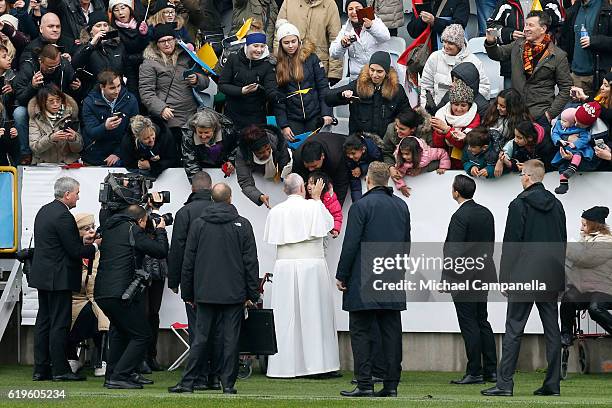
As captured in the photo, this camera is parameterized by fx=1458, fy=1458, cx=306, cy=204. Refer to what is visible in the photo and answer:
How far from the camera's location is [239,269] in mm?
Answer: 14258

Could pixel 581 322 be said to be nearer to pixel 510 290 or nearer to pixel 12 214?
pixel 510 290

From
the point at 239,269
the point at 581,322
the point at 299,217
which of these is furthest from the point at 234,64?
the point at 581,322

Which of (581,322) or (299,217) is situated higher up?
(299,217)

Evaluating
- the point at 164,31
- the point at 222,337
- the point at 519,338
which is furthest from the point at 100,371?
the point at 519,338

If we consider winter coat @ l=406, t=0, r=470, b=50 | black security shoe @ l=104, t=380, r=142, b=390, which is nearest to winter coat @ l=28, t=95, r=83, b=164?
black security shoe @ l=104, t=380, r=142, b=390

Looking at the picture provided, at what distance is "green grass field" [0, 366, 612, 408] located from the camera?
43.1 ft

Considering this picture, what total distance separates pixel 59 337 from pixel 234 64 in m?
4.01

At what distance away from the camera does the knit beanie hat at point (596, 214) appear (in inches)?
611

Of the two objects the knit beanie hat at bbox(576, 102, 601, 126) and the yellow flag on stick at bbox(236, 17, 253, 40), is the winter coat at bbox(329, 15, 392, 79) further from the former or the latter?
the knit beanie hat at bbox(576, 102, 601, 126)

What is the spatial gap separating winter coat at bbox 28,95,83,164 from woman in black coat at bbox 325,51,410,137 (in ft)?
10.4

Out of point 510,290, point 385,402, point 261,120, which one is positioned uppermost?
point 261,120

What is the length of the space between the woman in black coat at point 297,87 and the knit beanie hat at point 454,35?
1533 millimetres

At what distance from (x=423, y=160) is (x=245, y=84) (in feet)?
7.67

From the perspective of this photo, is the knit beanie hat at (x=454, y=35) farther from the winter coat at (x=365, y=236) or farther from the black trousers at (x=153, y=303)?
the black trousers at (x=153, y=303)
